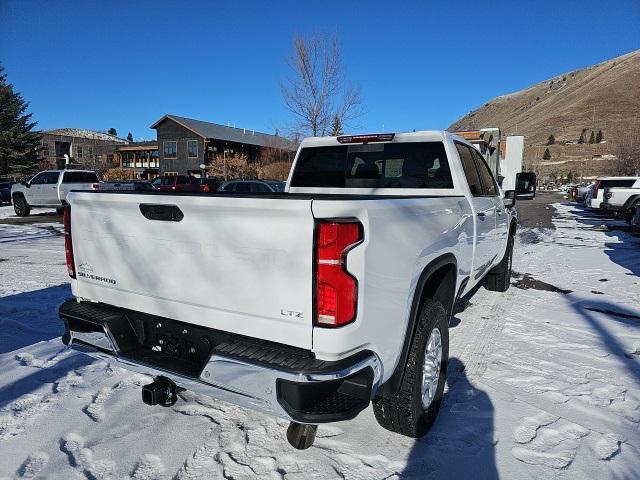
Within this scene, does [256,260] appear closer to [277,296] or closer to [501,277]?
[277,296]

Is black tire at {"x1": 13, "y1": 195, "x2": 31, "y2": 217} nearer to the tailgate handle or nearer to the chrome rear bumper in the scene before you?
the tailgate handle

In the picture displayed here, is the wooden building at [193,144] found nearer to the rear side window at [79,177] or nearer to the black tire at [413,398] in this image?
the rear side window at [79,177]

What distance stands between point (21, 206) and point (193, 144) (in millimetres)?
27685

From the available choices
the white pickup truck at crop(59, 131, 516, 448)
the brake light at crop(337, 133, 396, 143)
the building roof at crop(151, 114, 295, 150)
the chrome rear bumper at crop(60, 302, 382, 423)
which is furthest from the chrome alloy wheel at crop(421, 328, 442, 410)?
the building roof at crop(151, 114, 295, 150)

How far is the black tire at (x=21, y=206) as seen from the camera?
748 inches

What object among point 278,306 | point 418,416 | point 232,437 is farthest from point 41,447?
point 418,416

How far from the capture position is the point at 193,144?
45.5m

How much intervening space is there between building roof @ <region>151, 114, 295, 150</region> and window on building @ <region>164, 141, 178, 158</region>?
244cm

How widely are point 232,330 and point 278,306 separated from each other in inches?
13.4

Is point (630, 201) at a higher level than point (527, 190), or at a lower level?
lower

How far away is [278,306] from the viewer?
6.79 feet

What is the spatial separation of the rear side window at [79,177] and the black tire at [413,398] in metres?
18.8

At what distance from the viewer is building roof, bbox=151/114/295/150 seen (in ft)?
147

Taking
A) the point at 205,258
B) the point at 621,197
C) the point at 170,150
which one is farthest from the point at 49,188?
the point at 170,150
